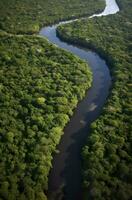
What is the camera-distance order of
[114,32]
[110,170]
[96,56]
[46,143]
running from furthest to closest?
1. [114,32]
2. [96,56]
3. [46,143]
4. [110,170]

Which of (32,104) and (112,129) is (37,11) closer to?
(32,104)

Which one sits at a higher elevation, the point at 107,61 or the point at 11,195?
the point at 107,61

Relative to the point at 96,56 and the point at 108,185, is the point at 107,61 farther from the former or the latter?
the point at 108,185

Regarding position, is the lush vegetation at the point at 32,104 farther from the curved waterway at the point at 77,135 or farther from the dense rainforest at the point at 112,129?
the dense rainforest at the point at 112,129

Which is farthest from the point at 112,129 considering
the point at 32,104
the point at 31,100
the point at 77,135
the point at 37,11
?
the point at 37,11

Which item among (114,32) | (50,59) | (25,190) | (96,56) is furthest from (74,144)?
(114,32)

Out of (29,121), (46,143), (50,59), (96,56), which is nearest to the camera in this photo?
(46,143)

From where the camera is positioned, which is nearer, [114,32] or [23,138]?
[23,138]
